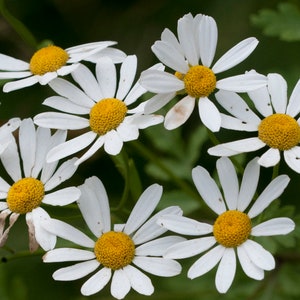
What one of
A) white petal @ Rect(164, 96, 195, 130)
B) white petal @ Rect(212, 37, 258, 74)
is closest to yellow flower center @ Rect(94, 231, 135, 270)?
white petal @ Rect(164, 96, 195, 130)

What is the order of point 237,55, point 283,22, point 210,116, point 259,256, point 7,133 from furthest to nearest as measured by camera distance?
point 283,22 < point 7,133 < point 237,55 < point 210,116 < point 259,256

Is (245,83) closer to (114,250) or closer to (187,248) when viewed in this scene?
(187,248)

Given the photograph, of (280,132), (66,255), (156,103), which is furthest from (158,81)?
(66,255)

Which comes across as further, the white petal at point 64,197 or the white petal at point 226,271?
the white petal at point 64,197

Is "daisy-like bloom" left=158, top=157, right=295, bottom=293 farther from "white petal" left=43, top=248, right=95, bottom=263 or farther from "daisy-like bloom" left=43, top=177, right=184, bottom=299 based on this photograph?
"white petal" left=43, top=248, right=95, bottom=263

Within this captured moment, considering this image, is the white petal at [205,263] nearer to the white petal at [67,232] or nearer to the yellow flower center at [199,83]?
the white petal at [67,232]

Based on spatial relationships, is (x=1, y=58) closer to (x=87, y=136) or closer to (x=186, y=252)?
(x=87, y=136)

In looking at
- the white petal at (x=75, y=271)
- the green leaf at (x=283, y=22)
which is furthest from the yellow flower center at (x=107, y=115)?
the green leaf at (x=283, y=22)
